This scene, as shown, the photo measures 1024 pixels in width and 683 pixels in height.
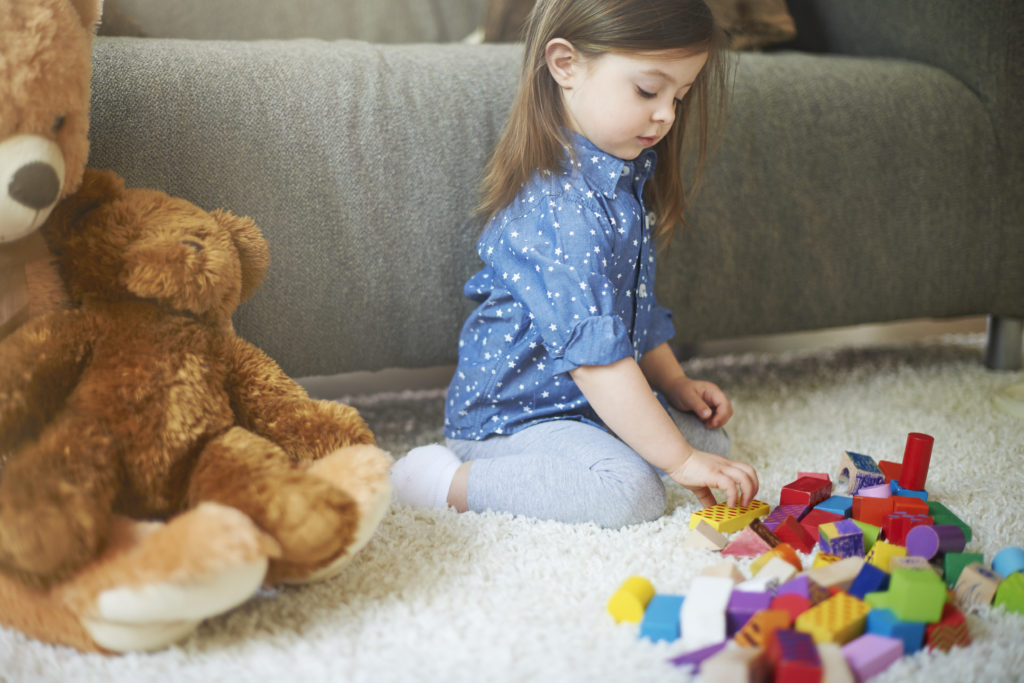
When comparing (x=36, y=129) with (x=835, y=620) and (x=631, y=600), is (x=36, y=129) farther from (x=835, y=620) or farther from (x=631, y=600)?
(x=835, y=620)

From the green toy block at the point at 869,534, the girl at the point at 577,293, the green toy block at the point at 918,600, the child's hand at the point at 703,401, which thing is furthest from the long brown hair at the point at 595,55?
the green toy block at the point at 918,600

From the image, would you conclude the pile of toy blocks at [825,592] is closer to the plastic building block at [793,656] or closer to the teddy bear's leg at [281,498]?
the plastic building block at [793,656]

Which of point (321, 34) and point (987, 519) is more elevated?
point (321, 34)

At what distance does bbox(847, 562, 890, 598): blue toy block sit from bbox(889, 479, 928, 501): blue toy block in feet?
0.75

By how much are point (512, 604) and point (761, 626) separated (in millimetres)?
191

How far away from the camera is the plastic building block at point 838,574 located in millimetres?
630

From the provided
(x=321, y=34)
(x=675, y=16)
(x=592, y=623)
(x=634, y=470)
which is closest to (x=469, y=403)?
(x=634, y=470)

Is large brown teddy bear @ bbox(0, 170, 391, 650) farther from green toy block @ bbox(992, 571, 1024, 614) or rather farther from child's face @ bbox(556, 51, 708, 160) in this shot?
green toy block @ bbox(992, 571, 1024, 614)

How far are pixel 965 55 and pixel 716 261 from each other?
0.52 meters

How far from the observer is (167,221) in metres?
0.66

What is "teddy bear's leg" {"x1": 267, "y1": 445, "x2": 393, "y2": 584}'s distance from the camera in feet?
2.03

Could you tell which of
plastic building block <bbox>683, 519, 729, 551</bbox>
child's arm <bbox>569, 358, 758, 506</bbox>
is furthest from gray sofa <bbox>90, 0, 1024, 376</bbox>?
plastic building block <bbox>683, 519, 729, 551</bbox>

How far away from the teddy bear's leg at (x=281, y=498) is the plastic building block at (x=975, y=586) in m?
0.49

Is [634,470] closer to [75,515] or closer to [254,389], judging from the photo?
[254,389]
